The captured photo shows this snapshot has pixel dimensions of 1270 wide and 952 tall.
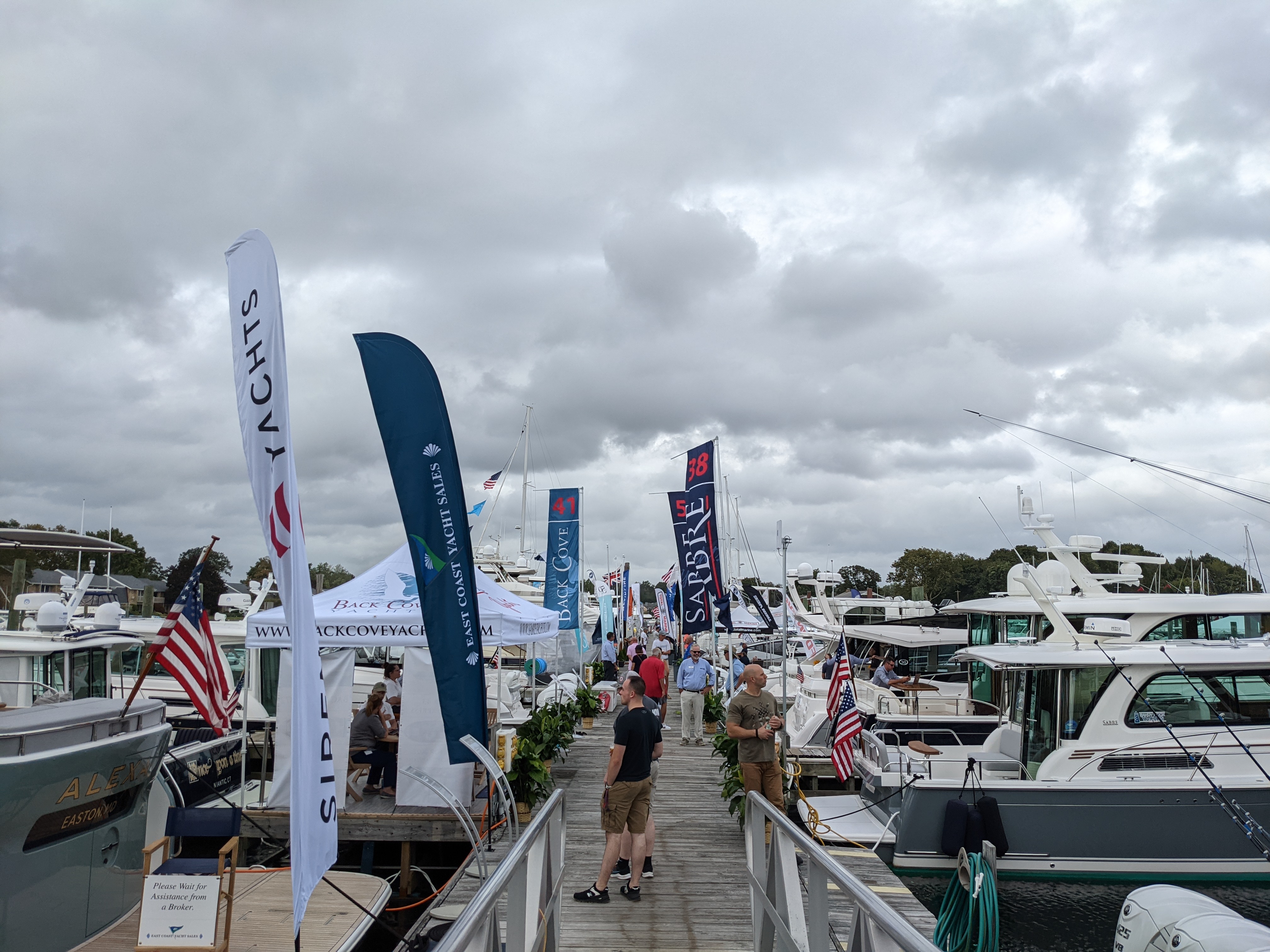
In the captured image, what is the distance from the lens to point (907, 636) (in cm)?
2367

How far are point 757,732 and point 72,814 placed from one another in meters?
5.87

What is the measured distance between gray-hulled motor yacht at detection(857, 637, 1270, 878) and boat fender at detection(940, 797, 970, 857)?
4.5 inches

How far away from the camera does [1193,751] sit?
1224cm

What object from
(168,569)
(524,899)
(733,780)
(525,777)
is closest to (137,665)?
(525,777)

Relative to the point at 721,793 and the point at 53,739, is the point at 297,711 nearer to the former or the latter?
the point at 53,739

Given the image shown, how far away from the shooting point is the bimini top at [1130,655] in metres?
12.2

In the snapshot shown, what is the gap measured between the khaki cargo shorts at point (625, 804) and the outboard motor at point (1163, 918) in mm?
4291

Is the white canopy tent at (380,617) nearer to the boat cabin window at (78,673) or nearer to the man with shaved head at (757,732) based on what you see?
the man with shaved head at (757,732)

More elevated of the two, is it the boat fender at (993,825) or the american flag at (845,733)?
the american flag at (845,733)

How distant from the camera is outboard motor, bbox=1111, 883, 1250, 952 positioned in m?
7.09

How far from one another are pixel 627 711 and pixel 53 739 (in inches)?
174

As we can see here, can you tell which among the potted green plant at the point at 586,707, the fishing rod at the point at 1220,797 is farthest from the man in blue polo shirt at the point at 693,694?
the fishing rod at the point at 1220,797

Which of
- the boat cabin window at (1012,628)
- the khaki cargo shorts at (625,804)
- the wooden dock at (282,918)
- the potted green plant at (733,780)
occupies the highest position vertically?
the boat cabin window at (1012,628)

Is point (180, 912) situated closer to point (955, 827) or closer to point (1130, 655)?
point (955, 827)
